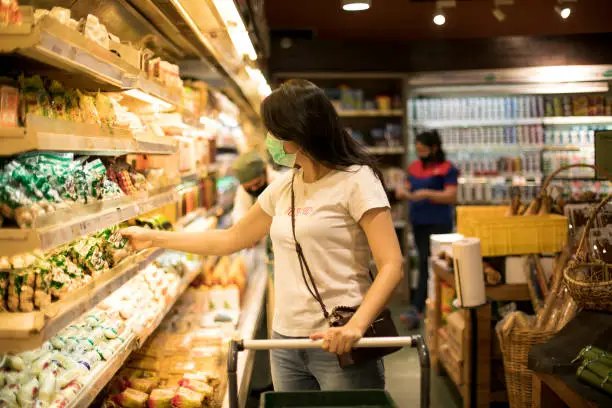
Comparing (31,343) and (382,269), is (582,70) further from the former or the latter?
(31,343)

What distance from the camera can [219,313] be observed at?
4.44m

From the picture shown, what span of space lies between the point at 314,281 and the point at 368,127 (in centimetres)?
614

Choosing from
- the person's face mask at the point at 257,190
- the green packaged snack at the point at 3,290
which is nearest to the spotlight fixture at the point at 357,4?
the person's face mask at the point at 257,190

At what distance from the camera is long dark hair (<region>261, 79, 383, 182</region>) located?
2242 millimetres

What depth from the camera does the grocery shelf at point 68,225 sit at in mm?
1779

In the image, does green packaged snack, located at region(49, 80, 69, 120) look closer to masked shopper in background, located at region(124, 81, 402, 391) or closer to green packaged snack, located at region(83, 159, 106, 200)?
green packaged snack, located at region(83, 159, 106, 200)

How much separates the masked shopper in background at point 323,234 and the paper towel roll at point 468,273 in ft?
4.59

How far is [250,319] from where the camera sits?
460cm

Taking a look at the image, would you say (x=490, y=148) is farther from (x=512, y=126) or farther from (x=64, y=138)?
(x=64, y=138)

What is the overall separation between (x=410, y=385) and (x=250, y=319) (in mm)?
1242

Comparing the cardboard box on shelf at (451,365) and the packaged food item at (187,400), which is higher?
the packaged food item at (187,400)

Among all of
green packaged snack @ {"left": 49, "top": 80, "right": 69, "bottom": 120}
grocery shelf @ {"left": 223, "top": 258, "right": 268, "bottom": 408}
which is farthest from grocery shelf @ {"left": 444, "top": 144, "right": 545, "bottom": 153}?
green packaged snack @ {"left": 49, "top": 80, "right": 69, "bottom": 120}

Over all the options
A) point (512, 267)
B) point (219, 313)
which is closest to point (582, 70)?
point (512, 267)

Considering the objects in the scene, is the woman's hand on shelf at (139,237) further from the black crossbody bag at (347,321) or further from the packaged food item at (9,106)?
the packaged food item at (9,106)
